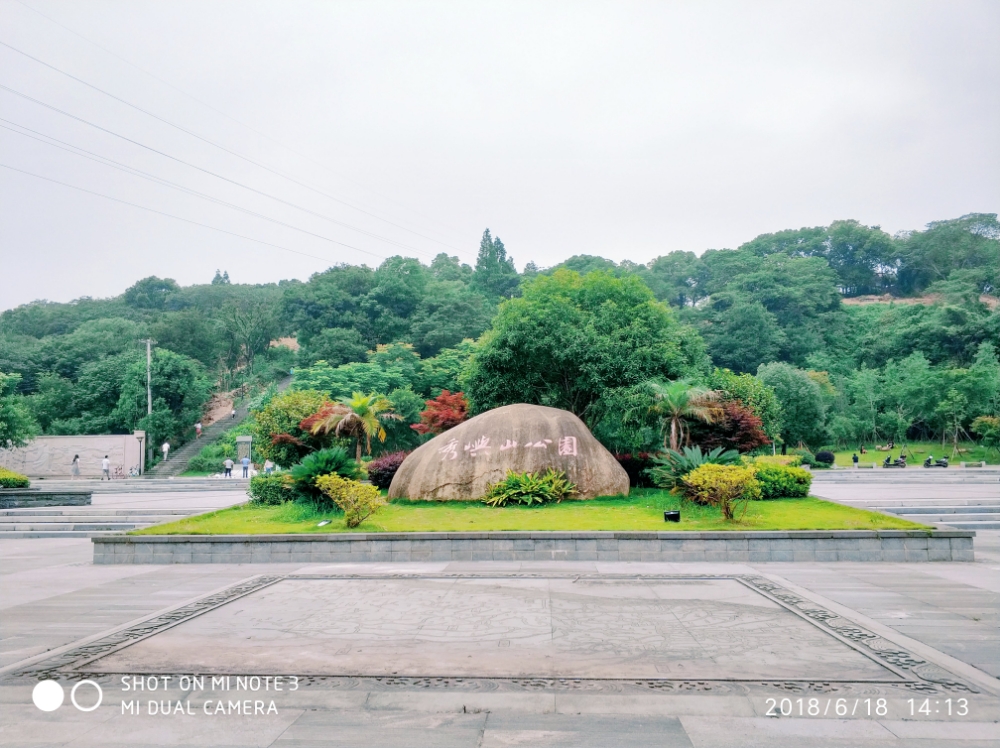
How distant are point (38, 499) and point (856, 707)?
2323cm

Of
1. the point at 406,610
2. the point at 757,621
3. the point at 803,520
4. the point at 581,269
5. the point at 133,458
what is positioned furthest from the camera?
the point at 581,269

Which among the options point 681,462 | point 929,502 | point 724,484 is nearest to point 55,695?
point 724,484

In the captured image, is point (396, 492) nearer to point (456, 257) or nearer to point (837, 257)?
point (456, 257)

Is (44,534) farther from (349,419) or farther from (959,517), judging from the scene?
(959,517)

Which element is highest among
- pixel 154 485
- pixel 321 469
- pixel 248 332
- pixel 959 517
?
pixel 248 332

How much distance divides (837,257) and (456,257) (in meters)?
49.8

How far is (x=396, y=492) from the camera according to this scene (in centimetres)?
1752

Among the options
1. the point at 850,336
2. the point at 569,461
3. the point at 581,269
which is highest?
the point at 581,269

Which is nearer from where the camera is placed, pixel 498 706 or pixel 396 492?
pixel 498 706

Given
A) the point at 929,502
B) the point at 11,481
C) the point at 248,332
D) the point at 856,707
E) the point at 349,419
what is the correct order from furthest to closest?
the point at 248,332 < the point at 11,481 < the point at 349,419 < the point at 929,502 < the point at 856,707

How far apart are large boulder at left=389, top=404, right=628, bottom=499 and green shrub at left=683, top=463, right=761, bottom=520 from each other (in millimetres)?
3273

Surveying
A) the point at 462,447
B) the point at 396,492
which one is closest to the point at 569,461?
the point at 462,447

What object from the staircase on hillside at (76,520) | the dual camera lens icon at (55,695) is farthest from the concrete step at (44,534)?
the dual camera lens icon at (55,695)

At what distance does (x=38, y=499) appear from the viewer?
21.7 m
